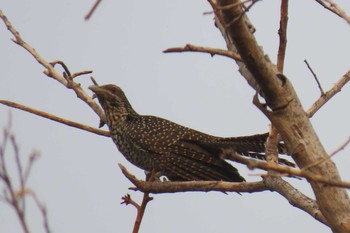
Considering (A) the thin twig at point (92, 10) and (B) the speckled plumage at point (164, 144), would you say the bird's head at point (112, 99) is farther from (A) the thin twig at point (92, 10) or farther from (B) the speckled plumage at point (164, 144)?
(A) the thin twig at point (92, 10)

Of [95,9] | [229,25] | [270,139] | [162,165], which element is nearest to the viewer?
[95,9]

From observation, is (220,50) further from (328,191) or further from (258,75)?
(328,191)

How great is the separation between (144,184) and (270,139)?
2.74 feet

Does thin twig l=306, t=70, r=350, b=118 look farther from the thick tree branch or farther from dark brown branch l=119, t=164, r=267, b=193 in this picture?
the thick tree branch

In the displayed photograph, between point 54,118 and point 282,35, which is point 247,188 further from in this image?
point 54,118

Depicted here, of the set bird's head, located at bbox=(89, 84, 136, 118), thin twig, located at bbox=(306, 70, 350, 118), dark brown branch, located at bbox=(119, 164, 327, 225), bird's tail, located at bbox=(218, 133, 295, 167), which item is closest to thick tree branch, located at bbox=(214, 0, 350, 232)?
dark brown branch, located at bbox=(119, 164, 327, 225)

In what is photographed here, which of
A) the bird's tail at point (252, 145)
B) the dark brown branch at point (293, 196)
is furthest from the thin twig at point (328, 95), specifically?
the bird's tail at point (252, 145)

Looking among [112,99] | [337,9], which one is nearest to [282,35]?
[337,9]

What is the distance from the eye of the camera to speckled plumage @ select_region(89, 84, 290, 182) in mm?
7215

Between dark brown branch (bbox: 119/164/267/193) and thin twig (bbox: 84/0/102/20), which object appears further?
dark brown branch (bbox: 119/164/267/193)

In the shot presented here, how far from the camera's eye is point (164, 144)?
801 cm

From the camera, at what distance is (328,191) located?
3.11 metres

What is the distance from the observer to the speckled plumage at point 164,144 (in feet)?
23.7

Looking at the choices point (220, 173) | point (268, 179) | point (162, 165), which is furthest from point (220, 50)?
point (162, 165)
